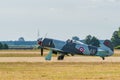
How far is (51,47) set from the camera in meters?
52.9

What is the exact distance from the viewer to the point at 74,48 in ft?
172

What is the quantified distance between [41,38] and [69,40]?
12.4 feet

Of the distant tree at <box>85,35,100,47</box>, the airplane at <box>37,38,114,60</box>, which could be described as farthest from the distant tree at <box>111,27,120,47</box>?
the airplane at <box>37,38,114,60</box>

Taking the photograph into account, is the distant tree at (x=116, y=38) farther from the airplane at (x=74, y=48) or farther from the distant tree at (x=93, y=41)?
the airplane at (x=74, y=48)

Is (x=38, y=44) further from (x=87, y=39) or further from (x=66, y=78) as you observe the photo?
(x=87, y=39)

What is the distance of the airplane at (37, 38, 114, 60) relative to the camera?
5225cm

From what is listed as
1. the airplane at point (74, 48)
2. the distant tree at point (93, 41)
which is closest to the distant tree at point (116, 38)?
the distant tree at point (93, 41)

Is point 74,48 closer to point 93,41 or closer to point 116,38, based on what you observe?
point 93,41

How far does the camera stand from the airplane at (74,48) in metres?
52.2

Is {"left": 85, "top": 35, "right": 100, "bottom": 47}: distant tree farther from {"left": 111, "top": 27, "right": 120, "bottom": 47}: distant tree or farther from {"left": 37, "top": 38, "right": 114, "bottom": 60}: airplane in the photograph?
{"left": 37, "top": 38, "right": 114, "bottom": 60}: airplane

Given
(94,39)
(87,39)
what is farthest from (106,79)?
(87,39)

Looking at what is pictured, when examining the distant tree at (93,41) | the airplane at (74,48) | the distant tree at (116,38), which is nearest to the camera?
the airplane at (74,48)

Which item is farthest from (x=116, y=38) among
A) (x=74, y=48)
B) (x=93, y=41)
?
(x=74, y=48)

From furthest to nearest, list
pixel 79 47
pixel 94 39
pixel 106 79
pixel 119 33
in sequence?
1. pixel 119 33
2. pixel 94 39
3. pixel 79 47
4. pixel 106 79
